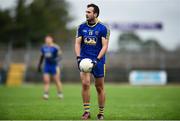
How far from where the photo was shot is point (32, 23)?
56.3 meters

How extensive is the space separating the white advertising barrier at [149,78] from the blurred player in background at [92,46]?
86.3 feet

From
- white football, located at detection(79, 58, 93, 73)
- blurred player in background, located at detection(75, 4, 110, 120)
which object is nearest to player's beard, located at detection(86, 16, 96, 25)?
blurred player in background, located at detection(75, 4, 110, 120)

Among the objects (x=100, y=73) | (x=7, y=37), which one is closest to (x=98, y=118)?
(x=100, y=73)

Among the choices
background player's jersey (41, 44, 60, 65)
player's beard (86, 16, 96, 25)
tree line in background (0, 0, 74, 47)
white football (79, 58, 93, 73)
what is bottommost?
white football (79, 58, 93, 73)

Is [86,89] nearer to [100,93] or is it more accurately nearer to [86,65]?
[100,93]

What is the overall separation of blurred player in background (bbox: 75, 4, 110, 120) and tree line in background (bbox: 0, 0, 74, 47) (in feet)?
123

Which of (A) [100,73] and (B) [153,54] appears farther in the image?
(B) [153,54]

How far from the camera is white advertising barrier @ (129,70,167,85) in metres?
37.3

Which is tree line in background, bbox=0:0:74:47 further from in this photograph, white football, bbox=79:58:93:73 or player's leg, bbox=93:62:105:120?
white football, bbox=79:58:93:73

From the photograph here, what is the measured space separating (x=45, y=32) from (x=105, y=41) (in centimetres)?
4543

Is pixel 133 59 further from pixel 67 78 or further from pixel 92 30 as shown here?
pixel 92 30

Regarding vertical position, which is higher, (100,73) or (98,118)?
(100,73)

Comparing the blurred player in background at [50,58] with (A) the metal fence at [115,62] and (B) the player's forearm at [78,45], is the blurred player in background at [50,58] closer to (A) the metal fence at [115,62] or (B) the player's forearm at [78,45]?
(B) the player's forearm at [78,45]

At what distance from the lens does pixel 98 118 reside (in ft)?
36.3
